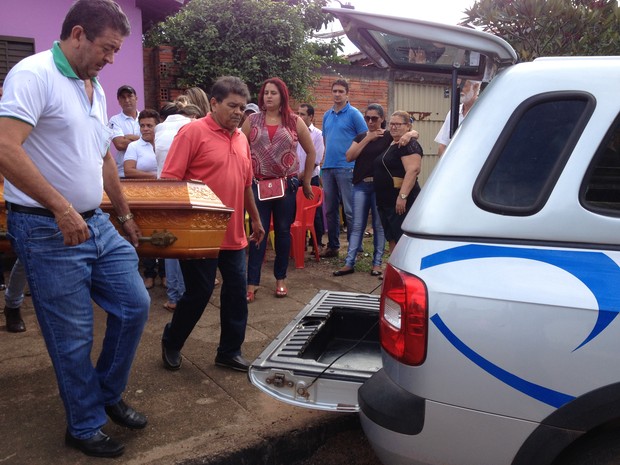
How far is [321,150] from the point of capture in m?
7.97

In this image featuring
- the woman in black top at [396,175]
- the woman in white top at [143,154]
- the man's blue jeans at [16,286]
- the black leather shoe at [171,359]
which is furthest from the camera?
the woman in black top at [396,175]

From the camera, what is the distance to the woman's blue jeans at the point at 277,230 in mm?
5297

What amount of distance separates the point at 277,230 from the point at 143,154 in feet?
4.86

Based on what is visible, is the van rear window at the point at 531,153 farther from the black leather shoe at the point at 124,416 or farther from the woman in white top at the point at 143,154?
the woman in white top at the point at 143,154

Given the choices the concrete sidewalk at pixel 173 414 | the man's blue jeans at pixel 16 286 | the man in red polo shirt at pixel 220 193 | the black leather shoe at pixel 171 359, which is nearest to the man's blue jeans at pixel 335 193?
the concrete sidewalk at pixel 173 414

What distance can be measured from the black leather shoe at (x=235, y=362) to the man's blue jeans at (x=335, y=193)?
3.59 m

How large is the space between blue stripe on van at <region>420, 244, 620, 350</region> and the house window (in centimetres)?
703

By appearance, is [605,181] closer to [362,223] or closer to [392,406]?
[392,406]

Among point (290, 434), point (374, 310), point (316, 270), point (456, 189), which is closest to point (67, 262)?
point (290, 434)

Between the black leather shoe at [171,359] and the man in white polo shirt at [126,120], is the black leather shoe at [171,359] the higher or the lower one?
the lower one

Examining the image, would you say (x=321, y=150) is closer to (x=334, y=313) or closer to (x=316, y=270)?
(x=316, y=270)

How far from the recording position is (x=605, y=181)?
193cm

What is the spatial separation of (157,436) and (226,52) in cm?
675

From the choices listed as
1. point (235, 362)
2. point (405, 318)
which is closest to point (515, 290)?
point (405, 318)
